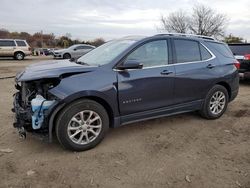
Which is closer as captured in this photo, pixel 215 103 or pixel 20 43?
pixel 215 103

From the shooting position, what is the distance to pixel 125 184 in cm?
336

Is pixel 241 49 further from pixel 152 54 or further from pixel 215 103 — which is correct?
pixel 152 54

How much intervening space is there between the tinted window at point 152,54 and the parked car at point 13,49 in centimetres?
2059

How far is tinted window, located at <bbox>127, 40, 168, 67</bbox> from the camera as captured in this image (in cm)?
470

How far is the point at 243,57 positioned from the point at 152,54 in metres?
5.89

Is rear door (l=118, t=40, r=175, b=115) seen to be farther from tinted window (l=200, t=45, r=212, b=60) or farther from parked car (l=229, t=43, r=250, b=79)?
parked car (l=229, t=43, r=250, b=79)

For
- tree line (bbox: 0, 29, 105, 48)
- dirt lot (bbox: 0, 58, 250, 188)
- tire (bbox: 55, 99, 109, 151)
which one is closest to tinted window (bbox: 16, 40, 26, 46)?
dirt lot (bbox: 0, 58, 250, 188)

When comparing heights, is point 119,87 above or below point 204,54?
below

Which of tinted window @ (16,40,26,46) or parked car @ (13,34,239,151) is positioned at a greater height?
tinted window @ (16,40,26,46)

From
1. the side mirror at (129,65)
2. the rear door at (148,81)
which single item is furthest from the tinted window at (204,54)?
the side mirror at (129,65)

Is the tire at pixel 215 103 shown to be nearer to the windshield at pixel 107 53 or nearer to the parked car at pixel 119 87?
the parked car at pixel 119 87

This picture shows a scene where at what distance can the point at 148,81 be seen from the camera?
Result: 4680 mm

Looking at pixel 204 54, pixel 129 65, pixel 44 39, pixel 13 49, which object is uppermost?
pixel 44 39

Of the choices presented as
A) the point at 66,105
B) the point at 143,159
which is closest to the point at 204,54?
the point at 143,159
